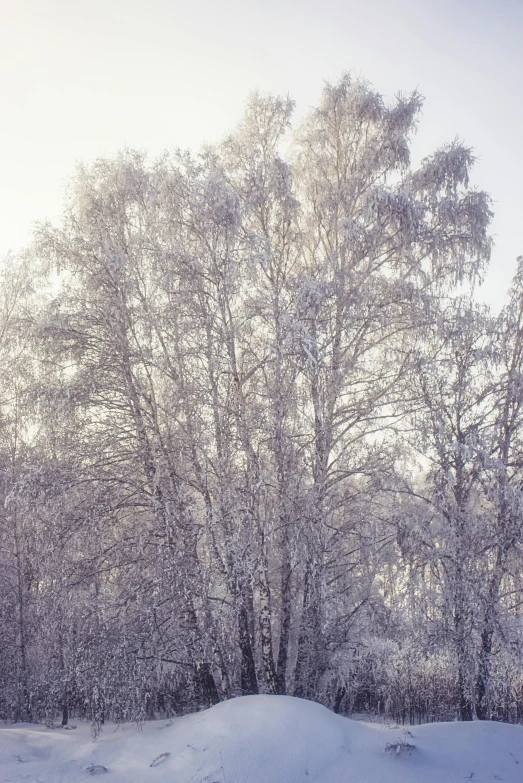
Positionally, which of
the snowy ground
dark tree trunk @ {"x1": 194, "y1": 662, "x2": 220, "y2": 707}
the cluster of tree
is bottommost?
the snowy ground

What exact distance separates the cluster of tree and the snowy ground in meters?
0.84

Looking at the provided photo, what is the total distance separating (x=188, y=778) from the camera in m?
5.38

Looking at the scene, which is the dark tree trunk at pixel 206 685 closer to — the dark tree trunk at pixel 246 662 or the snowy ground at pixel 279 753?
the dark tree trunk at pixel 246 662

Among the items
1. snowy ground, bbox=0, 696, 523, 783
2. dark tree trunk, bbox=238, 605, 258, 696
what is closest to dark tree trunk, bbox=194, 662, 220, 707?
dark tree trunk, bbox=238, 605, 258, 696

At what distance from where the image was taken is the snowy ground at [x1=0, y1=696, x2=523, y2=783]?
5.42 m

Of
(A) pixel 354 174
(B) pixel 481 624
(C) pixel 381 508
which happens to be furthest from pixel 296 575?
(A) pixel 354 174

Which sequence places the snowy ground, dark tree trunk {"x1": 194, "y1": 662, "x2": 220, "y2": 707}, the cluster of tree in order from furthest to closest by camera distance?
dark tree trunk {"x1": 194, "y1": 662, "x2": 220, "y2": 707}, the cluster of tree, the snowy ground

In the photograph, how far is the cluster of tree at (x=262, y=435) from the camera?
751 centimetres

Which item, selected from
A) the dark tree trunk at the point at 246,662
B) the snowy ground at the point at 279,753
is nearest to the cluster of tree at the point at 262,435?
the dark tree trunk at the point at 246,662

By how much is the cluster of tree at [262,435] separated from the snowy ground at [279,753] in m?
0.84

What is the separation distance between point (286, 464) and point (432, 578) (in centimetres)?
296

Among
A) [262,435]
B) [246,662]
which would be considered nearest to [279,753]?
[246,662]

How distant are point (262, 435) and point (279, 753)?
3.67 meters

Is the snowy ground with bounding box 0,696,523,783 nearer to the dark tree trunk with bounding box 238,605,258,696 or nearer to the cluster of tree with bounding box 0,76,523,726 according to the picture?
the cluster of tree with bounding box 0,76,523,726
